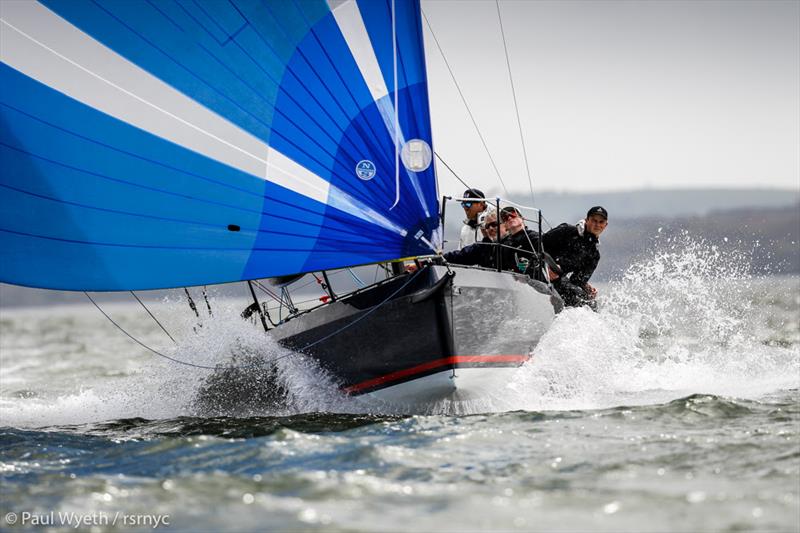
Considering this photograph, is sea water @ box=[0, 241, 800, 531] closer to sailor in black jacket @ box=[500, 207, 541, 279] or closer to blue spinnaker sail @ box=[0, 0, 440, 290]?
sailor in black jacket @ box=[500, 207, 541, 279]

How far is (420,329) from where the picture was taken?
22.6 feet

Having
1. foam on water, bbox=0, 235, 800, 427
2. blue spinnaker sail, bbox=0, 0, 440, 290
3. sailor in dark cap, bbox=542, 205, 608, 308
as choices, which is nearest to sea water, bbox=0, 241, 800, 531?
foam on water, bbox=0, 235, 800, 427

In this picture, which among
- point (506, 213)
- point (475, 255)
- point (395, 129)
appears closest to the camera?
point (395, 129)

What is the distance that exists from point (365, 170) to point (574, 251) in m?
2.99

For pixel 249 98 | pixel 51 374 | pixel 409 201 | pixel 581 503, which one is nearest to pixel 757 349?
pixel 409 201

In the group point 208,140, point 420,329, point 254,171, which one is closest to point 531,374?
point 420,329

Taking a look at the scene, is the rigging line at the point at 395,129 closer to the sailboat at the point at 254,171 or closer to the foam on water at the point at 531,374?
the sailboat at the point at 254,171

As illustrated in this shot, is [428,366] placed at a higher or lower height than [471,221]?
lower

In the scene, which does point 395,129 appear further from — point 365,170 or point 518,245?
point 518,245

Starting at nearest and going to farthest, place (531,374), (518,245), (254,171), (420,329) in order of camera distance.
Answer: (420,329), (254,171), (531,374), (518,245)

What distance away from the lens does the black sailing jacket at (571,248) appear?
9328 millimetres

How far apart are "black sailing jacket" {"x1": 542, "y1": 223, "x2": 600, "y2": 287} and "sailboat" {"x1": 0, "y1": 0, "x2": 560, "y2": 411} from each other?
1.70 meters

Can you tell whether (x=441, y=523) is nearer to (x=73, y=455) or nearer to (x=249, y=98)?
(x=73, y=455)

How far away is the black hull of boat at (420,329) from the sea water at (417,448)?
0.26 m
